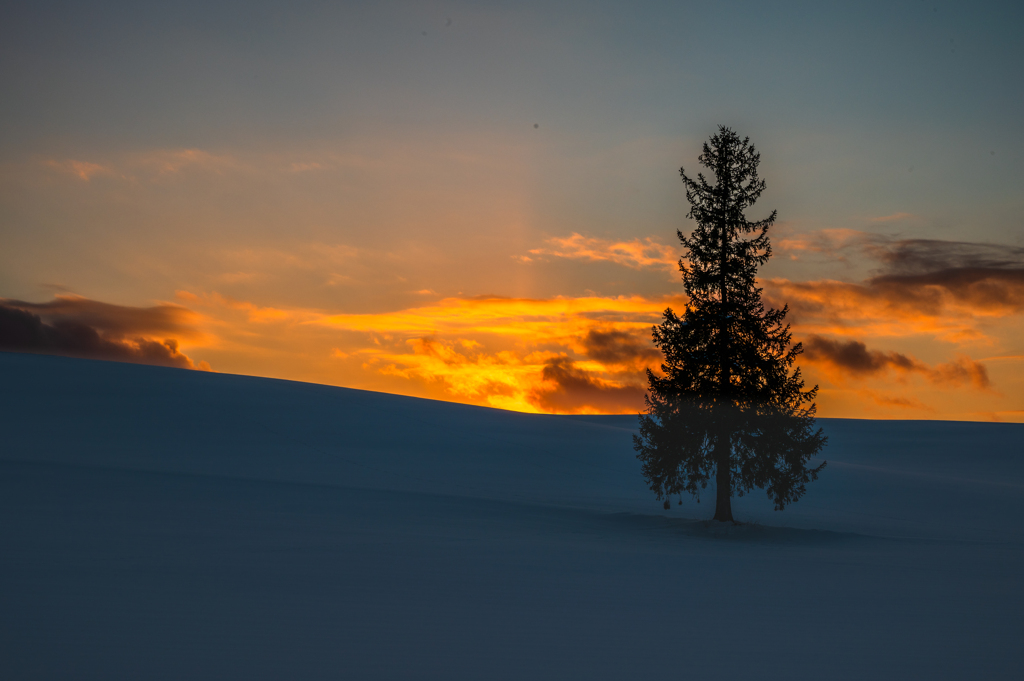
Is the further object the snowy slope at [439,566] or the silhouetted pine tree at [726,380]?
the silhouetted pine tree at [726,380]

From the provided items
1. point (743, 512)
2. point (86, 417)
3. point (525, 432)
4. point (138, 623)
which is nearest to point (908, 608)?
point (138, 623)

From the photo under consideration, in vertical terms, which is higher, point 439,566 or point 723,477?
point 723,477

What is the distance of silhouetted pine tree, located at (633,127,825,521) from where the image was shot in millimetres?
21641

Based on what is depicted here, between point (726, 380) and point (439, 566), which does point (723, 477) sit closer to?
point (726, 380)

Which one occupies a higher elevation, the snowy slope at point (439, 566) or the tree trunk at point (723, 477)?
the tree trunk at point (723, 477)

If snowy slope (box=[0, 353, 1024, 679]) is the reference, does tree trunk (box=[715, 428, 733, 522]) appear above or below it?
above

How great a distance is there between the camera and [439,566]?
13188 mm

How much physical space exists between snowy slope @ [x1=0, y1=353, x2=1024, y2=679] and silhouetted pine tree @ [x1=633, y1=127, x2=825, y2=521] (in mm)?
1784

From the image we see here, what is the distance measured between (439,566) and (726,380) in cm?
1211

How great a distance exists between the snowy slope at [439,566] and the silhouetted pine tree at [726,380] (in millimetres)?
1784

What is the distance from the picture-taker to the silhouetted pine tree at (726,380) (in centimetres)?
2164

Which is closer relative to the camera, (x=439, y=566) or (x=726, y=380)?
(x=439, y=566)

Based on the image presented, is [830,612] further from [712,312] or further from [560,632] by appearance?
[712,312]

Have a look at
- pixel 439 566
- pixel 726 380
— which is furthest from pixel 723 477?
pixel 439 566
